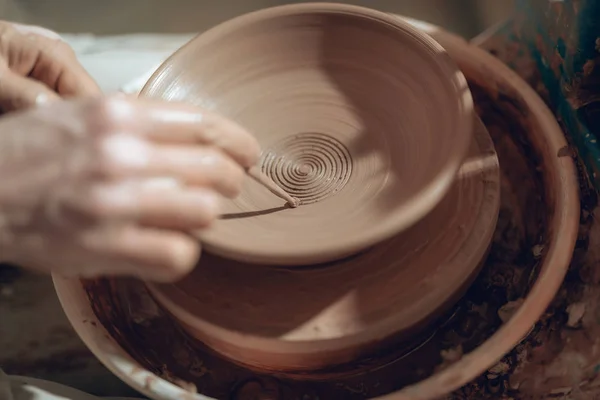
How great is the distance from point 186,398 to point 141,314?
1.05ft

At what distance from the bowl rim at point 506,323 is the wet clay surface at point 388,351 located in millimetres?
47

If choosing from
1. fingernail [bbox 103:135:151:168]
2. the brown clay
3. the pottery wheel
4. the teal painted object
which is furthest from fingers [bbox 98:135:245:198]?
the teal painted object

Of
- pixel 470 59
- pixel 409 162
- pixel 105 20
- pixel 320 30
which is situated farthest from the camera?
pixel 105 20

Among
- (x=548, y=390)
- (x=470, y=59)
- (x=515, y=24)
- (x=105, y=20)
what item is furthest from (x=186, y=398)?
(x=105, y=20)

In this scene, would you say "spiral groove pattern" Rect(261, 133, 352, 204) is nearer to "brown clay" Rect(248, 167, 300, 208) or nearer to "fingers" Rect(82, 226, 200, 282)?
"brown clay" Rect(248, 167, 300, 208)

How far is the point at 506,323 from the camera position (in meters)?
1.07

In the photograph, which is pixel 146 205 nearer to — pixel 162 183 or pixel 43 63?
pixel 162 183

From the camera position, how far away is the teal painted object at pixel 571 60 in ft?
3.87

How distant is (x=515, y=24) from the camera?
145 centimetres

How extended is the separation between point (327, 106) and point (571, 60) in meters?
0.48

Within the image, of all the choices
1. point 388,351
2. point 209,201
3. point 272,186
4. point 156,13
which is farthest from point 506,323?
point 156,13

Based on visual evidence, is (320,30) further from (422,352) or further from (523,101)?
(422,352)

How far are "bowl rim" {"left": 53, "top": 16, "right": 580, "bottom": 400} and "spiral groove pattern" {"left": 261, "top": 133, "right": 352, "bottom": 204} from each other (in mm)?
373

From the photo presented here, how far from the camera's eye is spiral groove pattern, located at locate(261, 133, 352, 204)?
1.19 m
